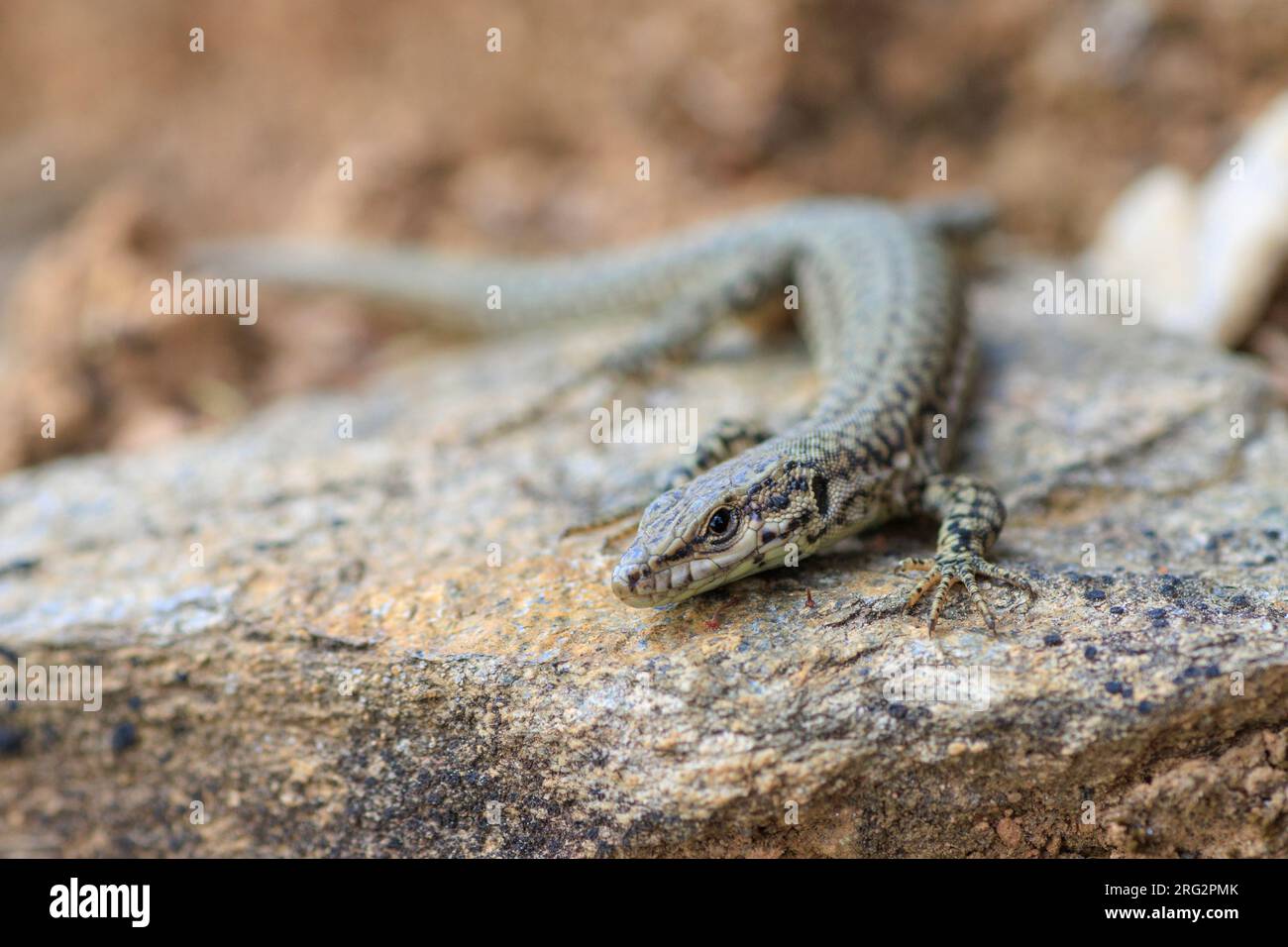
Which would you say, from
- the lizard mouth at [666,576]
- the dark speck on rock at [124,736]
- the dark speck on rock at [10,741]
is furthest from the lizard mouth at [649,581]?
the dark speck on rock at [10,741]

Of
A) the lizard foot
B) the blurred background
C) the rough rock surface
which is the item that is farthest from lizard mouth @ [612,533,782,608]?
the blurred background

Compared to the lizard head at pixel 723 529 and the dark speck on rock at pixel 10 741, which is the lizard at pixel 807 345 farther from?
the dark speck on rock at pixel 10 741

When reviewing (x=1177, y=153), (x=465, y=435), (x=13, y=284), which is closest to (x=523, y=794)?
(x=465, y=435)

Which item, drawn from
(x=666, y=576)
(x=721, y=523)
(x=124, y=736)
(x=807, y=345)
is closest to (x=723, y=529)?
(x=721, y=523)

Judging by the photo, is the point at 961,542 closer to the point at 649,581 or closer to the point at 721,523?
the point at 721,523

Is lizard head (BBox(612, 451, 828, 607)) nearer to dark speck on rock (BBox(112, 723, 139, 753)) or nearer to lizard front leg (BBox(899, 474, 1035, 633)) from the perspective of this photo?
lizard front leg (BBox(899, 474, 1035, 633))

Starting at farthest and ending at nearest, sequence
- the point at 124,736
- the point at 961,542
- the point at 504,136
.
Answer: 1. the point at 504,136
2. the point at 124,736
3. the point at 961,542
